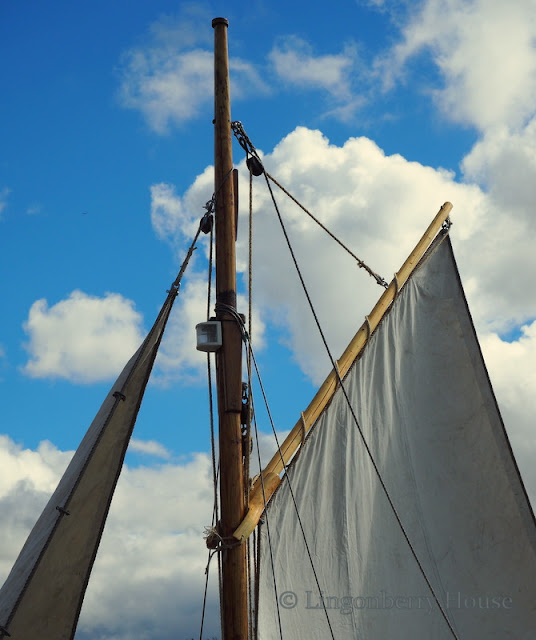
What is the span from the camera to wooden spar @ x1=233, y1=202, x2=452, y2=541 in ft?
42.1

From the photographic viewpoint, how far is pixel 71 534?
9.67 metres

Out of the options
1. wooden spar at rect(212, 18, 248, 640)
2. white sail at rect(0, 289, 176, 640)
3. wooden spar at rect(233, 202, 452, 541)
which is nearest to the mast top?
wooden spar at rect(212, 18, 248, 640)

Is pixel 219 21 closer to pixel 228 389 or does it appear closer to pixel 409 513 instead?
pixel 228 389

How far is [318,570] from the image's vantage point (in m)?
13.3

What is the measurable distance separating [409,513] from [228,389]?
3906 mm

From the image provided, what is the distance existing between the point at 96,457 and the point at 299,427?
4549mm

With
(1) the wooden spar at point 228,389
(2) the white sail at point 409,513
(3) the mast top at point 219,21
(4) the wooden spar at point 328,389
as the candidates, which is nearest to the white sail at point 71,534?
(1) the wooden spar at point 228,389

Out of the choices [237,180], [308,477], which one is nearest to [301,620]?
[308,477]

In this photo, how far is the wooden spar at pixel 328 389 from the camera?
505 inches

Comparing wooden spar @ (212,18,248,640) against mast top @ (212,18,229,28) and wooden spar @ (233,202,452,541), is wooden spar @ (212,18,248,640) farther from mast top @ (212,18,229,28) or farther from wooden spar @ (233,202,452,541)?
mast top @ (212,18,229,28)

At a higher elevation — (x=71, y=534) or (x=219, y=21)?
(x=219, y=21)

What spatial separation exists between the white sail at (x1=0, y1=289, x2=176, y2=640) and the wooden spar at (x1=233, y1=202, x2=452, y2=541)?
2522 mm

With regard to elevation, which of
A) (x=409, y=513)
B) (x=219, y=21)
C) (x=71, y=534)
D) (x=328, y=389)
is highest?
(x=219, y=21)

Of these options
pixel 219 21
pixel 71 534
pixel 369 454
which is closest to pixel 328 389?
pixel 369 454
